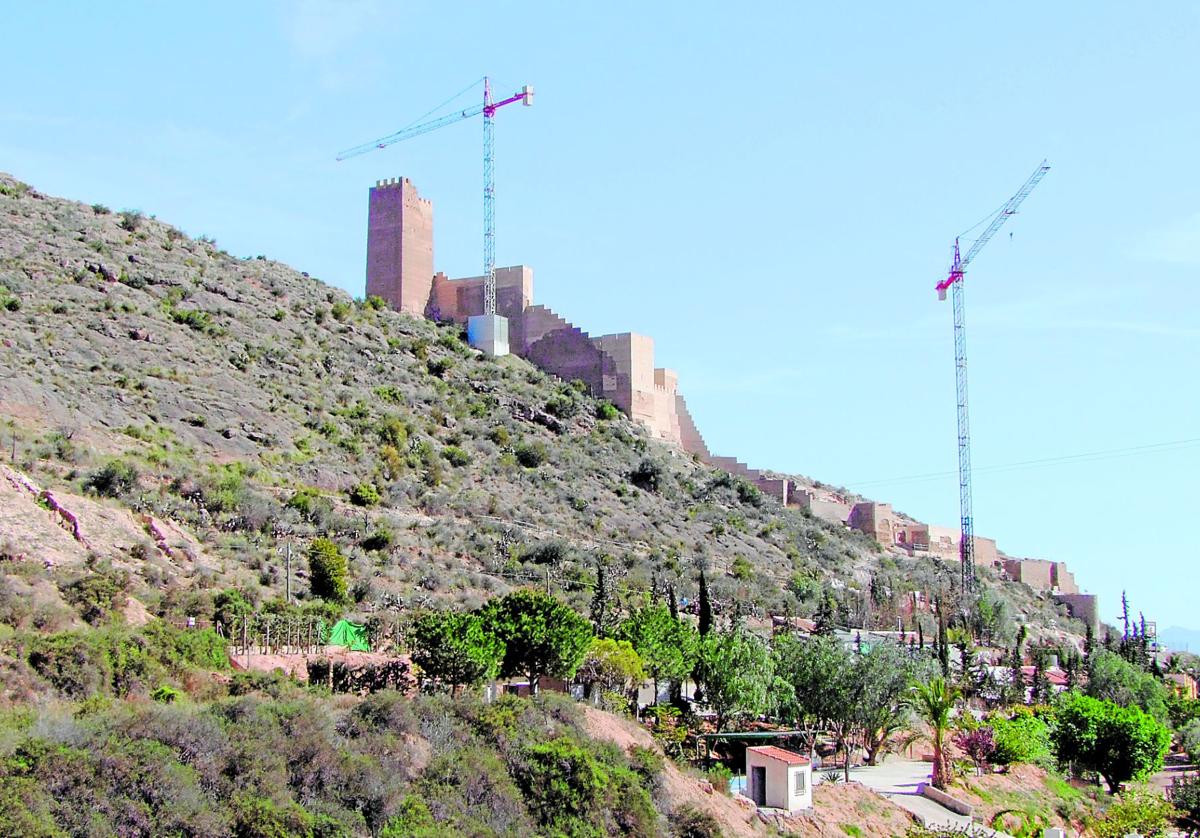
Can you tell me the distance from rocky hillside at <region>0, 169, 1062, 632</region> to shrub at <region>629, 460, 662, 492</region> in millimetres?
133

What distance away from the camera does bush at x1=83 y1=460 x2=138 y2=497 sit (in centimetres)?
3058

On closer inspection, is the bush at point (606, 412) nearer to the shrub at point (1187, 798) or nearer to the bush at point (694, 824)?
the shrub at point (1187, 798)

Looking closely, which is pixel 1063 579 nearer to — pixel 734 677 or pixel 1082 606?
pixel 1082 606

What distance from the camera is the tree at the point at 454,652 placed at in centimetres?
2217

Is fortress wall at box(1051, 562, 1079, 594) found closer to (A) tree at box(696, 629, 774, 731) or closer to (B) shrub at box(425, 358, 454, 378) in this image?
(B) shrub at box(425, 358, 454, 378)

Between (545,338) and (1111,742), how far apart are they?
3451cm

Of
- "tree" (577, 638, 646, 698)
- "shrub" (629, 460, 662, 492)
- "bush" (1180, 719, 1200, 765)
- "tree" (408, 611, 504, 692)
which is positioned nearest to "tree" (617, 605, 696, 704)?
"tree" (577, 638, 646, 698)

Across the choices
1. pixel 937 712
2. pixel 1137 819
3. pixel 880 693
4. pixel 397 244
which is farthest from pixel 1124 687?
pixel 397 244

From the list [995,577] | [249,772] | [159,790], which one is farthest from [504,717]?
[995,577]

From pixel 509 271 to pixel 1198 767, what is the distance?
121 ft

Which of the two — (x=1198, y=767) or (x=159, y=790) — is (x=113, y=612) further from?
(x=1198, y=767)

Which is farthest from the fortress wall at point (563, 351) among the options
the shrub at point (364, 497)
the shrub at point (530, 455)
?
the shrub at point (364, 497)

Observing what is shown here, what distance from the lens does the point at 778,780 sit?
2236 cm

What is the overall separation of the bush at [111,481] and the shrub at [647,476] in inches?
937
